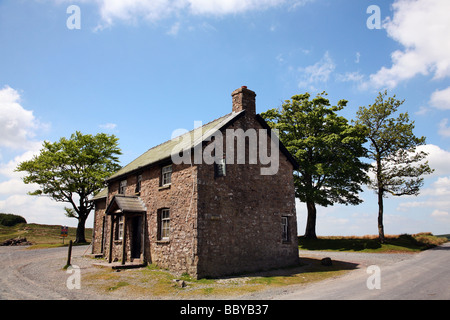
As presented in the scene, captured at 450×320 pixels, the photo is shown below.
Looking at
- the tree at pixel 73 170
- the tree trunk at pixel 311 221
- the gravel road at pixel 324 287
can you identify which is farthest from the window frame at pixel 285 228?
the tree at pixel 73 170

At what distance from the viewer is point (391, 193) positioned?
30750 mm

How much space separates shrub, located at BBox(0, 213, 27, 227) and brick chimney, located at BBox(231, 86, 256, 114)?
49.9m

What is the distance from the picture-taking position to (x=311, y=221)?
34.7m

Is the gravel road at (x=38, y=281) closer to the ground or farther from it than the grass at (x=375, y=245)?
farther from it

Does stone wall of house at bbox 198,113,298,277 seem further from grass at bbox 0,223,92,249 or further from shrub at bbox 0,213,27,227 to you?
shrub at bbox 0,213,27,227

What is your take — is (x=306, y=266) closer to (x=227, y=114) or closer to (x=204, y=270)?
(x=204, y=270)

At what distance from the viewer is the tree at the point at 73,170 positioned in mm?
37188

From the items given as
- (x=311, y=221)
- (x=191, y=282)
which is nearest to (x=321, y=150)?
(x=311, y=221)

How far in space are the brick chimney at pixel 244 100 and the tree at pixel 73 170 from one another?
82.4 feet

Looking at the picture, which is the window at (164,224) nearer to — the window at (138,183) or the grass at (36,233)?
the window at (138,183)

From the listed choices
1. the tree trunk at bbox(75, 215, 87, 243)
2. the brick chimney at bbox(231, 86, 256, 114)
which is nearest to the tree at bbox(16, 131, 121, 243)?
the tree trunk at bbox(75, 215, 87, 243)

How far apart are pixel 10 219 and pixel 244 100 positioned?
168 ft
